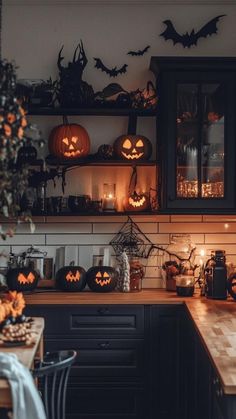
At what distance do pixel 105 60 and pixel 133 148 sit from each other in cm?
68

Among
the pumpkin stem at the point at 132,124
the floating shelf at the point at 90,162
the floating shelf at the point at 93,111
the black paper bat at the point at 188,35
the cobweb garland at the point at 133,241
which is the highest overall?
the black paper bat at the point at 188,35

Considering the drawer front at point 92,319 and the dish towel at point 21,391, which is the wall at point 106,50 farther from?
the dish towel at point 21,391

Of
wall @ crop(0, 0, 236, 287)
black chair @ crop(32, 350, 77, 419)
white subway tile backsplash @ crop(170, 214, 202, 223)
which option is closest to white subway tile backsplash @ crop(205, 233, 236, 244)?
wall @ crop(0, 0, 236, 287)

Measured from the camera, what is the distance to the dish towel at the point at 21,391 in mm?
2352

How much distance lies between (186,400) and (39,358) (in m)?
1.28

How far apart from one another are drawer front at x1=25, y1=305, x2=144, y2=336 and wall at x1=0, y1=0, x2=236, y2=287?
59cm

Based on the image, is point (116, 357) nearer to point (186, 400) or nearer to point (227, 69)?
point (186, 400)

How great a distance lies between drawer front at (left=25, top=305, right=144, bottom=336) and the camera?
13.6 ft

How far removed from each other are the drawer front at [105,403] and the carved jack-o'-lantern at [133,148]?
1.48 metres

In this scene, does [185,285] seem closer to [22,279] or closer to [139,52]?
[22,279]

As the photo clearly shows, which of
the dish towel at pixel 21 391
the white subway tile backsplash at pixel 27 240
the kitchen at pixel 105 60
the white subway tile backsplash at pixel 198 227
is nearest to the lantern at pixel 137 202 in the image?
the kitchen at pixel 105 60

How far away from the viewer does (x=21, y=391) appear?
7.72 feet

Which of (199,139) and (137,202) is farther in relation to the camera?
(137,202)

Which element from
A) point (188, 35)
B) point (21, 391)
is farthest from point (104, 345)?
point (188, 35)
